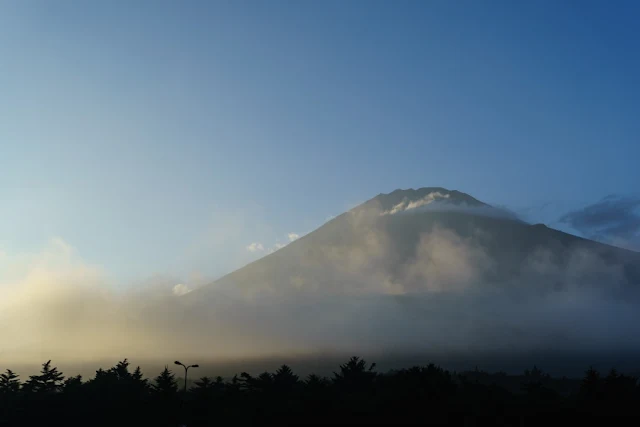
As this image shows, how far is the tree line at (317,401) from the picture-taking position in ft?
151

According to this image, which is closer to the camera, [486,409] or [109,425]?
[486,409]

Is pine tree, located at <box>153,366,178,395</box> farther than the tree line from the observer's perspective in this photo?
Yes

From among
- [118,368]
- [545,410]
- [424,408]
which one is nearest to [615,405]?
[545,410]

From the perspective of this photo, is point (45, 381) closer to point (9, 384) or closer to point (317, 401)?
point (9, 384)

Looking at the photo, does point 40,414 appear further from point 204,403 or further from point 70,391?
point 204,403

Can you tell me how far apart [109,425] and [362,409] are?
31.7 m

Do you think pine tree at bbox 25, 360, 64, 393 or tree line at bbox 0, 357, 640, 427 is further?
pine tree at bbox 25, 360, 64, 393

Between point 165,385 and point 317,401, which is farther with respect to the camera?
point 165,385

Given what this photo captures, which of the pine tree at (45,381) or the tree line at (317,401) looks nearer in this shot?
the tree line at (317,401)

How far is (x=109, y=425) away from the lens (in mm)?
60844

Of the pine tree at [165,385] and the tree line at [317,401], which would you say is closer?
the tree line at [317,401]

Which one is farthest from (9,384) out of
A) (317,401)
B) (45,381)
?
(317,401)

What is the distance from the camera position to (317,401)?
159ft

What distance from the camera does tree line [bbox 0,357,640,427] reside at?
45.9 meters
